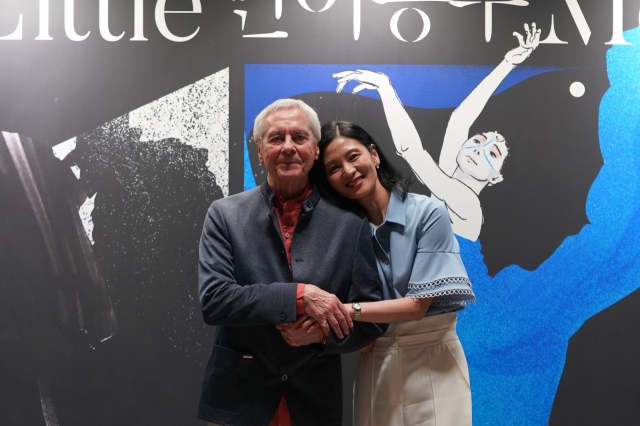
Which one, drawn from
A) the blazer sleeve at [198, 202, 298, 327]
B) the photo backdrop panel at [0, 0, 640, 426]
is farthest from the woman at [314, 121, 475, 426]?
the photo backdrop panel at [0, 0, 640, 426]

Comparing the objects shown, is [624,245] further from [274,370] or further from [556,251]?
[274,370]

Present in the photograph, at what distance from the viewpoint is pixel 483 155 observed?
339 cm

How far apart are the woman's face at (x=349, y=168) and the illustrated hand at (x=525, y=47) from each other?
1.60 metres

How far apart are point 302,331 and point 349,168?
58 centimetres

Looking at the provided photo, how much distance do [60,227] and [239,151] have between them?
3.48ft

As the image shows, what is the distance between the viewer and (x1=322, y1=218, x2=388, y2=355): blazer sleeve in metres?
2.00

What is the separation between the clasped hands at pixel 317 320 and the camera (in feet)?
6.18

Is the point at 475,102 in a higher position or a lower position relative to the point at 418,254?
higher

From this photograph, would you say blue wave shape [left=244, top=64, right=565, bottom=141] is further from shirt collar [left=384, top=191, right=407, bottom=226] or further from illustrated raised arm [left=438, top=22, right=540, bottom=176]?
shirt collar [left=384, top=191, right=407, bottom=226]

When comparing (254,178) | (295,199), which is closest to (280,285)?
(295,199)

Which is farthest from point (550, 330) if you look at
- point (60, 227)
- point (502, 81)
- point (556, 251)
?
point (60, 227)

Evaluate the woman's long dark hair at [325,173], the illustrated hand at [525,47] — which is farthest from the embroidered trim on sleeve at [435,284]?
the illustrated hand at [525,47]

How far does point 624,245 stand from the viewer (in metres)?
3.36

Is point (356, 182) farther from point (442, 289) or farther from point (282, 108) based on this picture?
point (442, 289)
